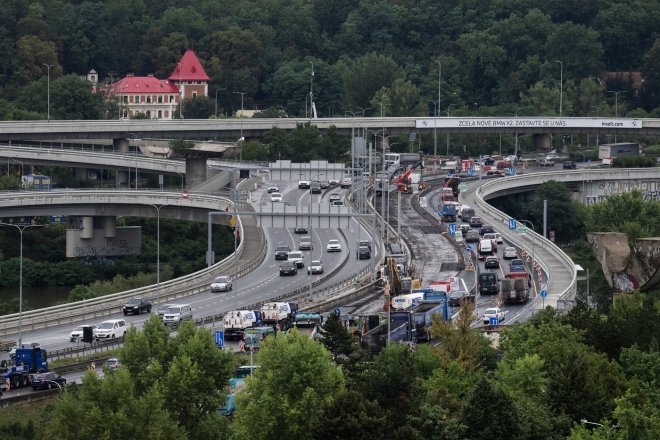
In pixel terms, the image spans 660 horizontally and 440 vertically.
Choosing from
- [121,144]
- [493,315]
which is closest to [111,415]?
[493,315]

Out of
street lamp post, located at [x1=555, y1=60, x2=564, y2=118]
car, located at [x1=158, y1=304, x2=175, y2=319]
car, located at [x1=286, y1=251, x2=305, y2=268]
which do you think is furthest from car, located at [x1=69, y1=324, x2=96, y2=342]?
street lamp post, located at [x1=555, y1=60, x2=564, y2=118]

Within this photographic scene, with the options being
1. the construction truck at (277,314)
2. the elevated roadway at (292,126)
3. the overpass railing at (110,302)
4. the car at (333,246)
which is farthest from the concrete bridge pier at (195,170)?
the construction truck at (277,314)

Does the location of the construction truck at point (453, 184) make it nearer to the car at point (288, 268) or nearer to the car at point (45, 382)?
the car at point (288, 268)


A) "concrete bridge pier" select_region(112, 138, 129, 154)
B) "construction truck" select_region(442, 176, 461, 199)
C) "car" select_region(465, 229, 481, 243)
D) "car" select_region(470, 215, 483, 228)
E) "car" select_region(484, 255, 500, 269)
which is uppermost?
"concrete bridge pier" select_region(112, 138, 129, 154)

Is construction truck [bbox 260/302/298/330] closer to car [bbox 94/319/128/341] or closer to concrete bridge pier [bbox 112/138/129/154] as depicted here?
car [bbox 94/319/128/341]

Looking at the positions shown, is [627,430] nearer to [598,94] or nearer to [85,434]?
[85,434]

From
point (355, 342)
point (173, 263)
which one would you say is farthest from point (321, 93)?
point (355, 342)
